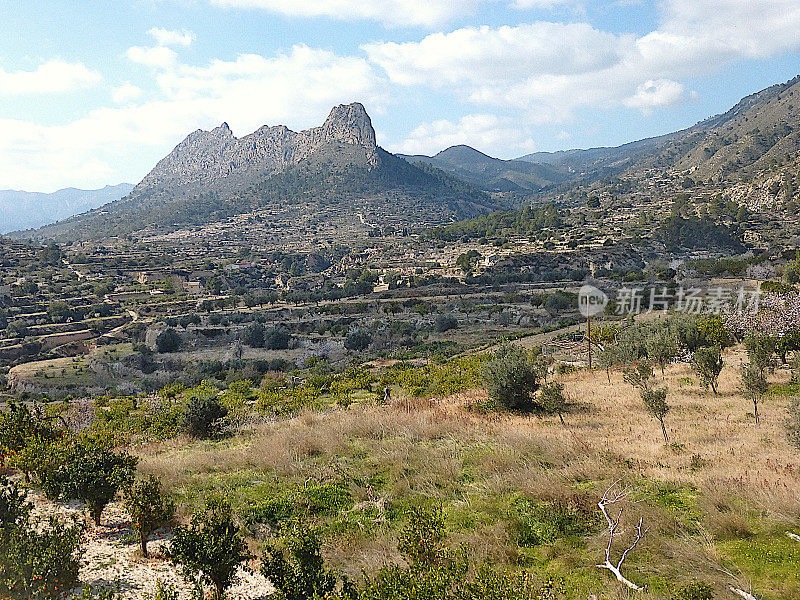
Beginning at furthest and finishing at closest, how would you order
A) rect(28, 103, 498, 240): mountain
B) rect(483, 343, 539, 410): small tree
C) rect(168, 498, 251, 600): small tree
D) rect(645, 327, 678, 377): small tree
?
rect(28, 103, 498, 240): mountain, rect(645, 327, 678, 377): small tree, rect(483, 343, 539, 410): small tree, rect(168, 498, 251, 600): small tree

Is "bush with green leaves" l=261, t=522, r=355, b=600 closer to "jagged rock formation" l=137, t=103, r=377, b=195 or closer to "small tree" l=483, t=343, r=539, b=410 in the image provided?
"small tree" l=483, t=343, r=539, b=410

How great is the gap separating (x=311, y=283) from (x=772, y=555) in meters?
63.0

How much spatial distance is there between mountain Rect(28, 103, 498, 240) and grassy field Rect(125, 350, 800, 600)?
98713mm

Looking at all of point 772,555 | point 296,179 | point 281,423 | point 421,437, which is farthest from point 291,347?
point 296,179

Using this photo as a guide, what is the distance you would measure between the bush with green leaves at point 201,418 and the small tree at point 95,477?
18.6 feet

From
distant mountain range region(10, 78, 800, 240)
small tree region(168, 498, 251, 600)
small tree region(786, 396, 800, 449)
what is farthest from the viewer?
distant mountain range region(10, 78, 800, 240)

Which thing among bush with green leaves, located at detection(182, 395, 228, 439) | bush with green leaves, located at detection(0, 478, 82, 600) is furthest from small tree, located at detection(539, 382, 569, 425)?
bush with green leaves, located at detection(0, 478, 82, 600)

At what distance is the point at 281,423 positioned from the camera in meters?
14.3

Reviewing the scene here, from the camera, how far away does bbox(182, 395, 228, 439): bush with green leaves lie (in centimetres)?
1402

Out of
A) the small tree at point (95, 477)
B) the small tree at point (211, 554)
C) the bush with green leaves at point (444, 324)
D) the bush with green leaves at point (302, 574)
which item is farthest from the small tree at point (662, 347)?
the bush with green leaves at point (444, 324)

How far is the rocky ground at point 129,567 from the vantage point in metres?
5.68

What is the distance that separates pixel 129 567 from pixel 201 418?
8179 millimetres

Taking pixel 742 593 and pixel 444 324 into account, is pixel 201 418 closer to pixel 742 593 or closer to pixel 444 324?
pixel 742 593

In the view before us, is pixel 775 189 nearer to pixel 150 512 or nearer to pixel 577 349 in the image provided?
pixel 577 349
